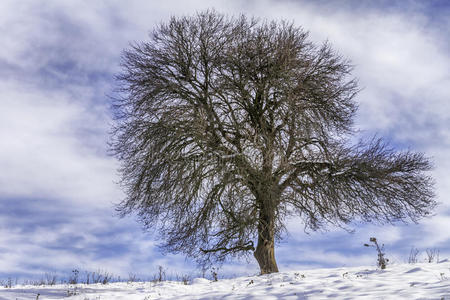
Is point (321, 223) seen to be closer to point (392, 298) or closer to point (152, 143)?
point (152, 143)

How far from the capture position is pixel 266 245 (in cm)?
1396

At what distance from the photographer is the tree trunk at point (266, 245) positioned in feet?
44.8

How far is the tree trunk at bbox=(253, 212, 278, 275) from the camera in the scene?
13.6 meters

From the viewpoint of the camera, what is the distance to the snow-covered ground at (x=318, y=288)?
6980 millimetres

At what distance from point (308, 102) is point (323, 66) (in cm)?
190

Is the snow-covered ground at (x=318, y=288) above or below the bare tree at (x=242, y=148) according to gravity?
below

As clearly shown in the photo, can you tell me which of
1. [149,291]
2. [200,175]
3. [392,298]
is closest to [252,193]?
[200,175]

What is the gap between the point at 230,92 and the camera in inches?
575

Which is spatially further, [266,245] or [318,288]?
[266,245]

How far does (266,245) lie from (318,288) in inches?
244

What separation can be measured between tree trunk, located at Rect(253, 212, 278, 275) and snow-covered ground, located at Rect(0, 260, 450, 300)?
3.39 m

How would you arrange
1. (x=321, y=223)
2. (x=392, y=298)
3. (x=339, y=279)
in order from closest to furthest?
(x=392, y=298)
(x=339, y=279)
(x=321, y=223)

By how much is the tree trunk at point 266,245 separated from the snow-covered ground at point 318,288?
339 cm

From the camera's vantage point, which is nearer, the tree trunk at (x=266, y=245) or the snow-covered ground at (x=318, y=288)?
the snow-covered ground at (x=318, y=288)
